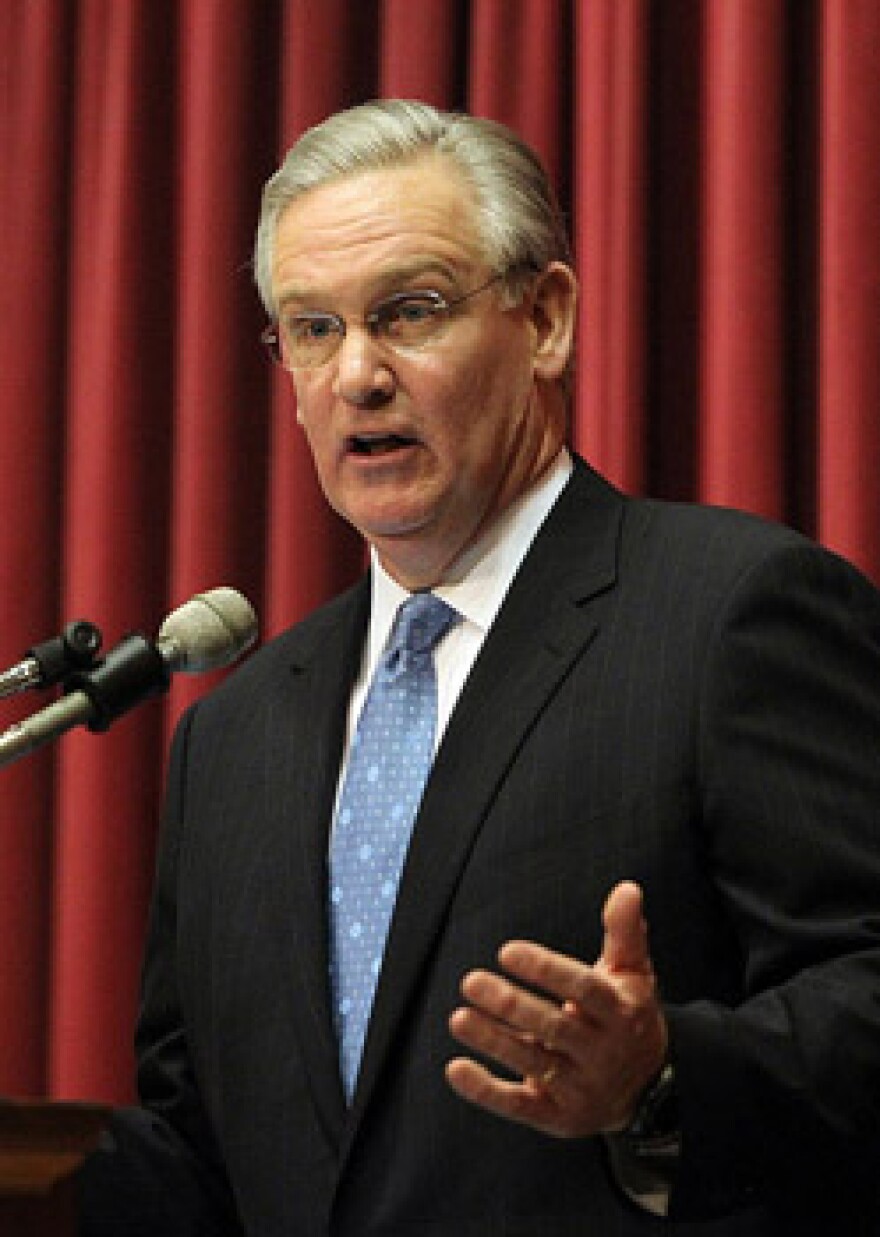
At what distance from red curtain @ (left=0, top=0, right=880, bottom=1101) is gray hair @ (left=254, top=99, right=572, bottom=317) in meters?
0.53

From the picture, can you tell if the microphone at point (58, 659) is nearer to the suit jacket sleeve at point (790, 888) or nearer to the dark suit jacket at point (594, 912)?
the dark suit jacket at point (594, 912)

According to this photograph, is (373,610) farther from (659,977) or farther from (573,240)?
(573,240)

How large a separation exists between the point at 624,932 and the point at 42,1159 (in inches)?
16.3

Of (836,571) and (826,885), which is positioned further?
(836,571)

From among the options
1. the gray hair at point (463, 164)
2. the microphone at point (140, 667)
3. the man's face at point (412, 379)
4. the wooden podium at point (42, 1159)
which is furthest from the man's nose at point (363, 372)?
the wooden podium at point (42, 1159)

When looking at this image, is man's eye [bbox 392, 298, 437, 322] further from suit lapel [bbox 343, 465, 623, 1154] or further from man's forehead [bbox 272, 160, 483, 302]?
suit lapel [bbox 343, 465, 623, 1154]

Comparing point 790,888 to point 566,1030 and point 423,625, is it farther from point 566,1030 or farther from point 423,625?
point 423,625

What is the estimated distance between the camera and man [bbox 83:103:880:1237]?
1641 mm

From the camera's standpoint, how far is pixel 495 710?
1947mm

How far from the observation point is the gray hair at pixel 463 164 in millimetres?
2174

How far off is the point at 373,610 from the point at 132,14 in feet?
3.99

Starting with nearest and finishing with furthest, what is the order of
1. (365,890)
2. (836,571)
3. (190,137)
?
(836,571) → (365,890) → (190,137)

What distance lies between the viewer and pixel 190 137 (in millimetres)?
3014

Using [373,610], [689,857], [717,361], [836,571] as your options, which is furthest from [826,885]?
[717,361]
